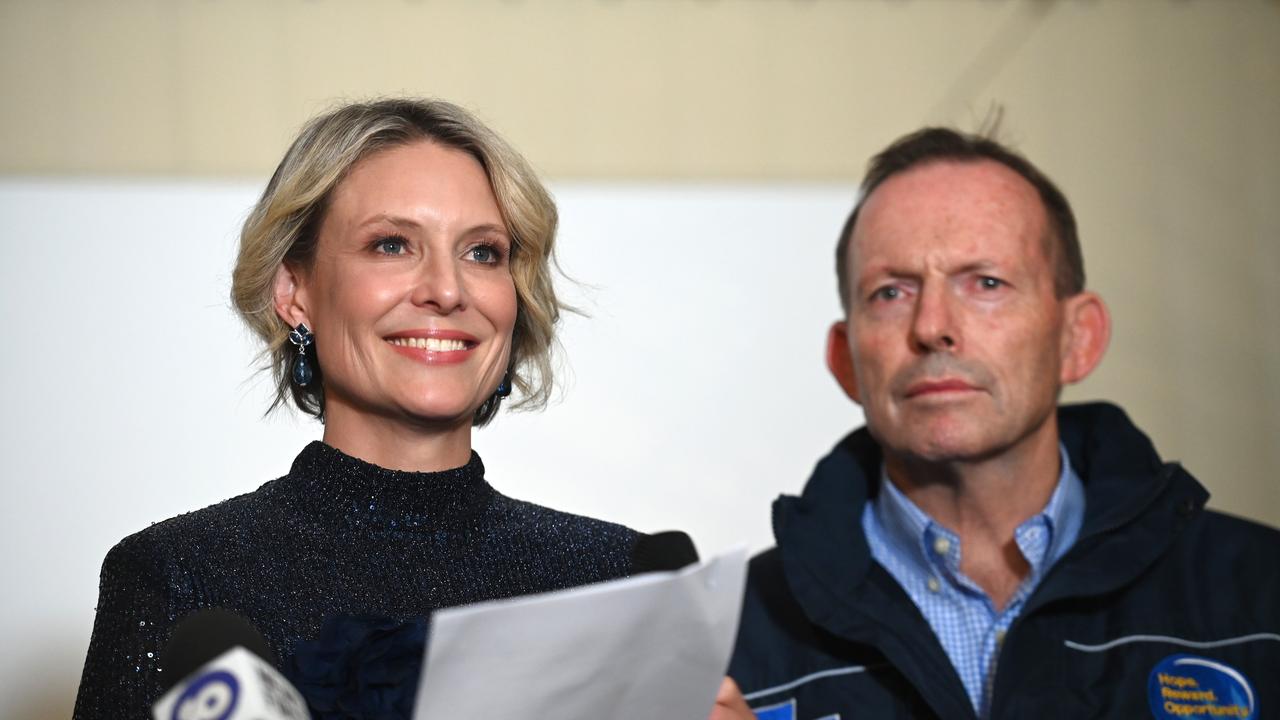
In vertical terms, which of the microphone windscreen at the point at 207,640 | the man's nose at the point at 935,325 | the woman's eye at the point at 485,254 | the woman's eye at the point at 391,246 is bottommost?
the microphone windscreen at the point at 207,640

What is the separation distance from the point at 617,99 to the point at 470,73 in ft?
1.43

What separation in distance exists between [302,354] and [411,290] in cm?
25

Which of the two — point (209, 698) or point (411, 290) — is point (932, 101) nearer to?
point (411, 290)

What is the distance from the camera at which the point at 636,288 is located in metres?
3.62

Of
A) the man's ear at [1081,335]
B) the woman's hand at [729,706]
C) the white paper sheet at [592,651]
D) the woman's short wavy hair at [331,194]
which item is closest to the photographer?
the white paper sheet at [592,651]

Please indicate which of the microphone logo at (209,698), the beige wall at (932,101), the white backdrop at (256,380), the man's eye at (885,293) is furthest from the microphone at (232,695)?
the beige wall at (932,101)

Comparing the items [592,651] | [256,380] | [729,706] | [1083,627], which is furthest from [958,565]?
[256,380]

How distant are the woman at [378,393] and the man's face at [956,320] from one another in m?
0.62

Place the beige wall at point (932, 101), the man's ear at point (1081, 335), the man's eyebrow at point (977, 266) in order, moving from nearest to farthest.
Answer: the man's eyebrow at point (977, 266) < the man's ear at point (1081, 335) < the beige wall at point (932, 101)

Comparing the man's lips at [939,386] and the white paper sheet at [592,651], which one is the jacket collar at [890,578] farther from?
the white paper sheet at [592,651]

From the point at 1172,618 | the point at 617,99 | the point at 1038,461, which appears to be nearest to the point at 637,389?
the point at 617,99

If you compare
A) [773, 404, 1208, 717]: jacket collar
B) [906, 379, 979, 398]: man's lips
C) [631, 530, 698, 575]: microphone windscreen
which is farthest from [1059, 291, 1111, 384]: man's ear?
[631, 530, 698, 575]: microphone windscreen

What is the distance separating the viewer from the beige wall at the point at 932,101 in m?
3.81

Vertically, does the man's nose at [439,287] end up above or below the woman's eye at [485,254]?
below
